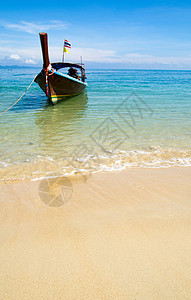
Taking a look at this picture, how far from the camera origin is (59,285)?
1.98 m

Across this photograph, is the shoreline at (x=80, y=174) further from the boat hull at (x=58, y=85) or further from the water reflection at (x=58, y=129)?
the boat hull at (x=58, y=85)

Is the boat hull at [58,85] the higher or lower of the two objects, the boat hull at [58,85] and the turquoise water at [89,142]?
the higher

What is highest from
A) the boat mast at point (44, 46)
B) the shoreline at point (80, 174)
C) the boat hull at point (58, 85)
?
the boat mast at point (44, 46)

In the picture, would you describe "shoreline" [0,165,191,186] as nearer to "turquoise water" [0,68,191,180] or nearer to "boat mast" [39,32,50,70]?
"turquoise water" [0,68,191,180]

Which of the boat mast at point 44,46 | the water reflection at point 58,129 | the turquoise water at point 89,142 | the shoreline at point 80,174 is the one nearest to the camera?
the shoreline at point 80,174

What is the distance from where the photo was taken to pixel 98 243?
245cm

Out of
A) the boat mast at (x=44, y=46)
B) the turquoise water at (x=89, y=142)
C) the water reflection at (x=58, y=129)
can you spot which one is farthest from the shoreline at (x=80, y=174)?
the boat mast at (x=44, y=46)

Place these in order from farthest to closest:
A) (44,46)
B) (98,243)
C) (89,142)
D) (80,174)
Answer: (44,46)
(89,142)
(80,174)
(98,243)

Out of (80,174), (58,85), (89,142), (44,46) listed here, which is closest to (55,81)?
(58,85)

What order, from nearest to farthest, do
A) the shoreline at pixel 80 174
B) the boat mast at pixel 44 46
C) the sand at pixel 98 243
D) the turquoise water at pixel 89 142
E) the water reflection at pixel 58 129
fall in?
the sand at pixel 98 243
the shoreline at pixel 80 174
the turquoise water at pixel 89 142
the water reflection at pixel 58 129
the boat mast at pixel 44 46

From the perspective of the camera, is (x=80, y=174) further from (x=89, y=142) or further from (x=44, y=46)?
(x=44, y=46)

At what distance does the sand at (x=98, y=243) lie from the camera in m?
1.96

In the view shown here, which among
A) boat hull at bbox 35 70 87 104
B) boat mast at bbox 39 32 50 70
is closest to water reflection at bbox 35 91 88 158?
boat hull at bbox 35 70 87 104

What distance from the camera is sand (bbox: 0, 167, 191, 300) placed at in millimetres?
1955
